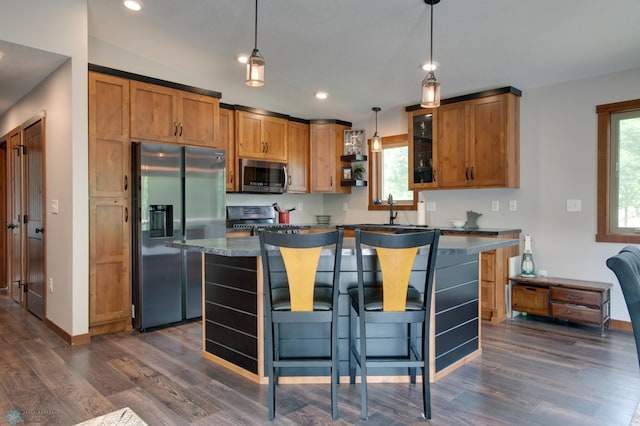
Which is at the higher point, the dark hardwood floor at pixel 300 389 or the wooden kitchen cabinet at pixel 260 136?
the wooden kitchen cabinet at pixel 260 136

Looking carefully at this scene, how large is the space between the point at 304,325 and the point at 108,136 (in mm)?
2571

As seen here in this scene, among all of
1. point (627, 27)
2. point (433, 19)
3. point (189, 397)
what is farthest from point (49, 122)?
point (627, 27)

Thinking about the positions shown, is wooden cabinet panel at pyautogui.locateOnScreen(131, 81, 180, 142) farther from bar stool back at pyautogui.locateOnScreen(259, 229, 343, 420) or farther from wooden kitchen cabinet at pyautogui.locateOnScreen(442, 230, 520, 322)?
wooden kitchen cabinet at pyautogui.locateOnScreen(442, 230, 520, 322)

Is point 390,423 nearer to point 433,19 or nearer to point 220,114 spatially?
point 433,19

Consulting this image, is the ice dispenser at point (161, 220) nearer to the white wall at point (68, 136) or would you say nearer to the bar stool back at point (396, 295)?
the white wall at point (68, 136)

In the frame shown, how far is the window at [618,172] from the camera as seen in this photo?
3.82 metres

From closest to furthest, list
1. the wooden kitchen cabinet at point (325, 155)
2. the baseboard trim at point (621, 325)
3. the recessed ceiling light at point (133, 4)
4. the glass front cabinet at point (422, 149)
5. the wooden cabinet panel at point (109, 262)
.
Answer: the recessed ceiling light at point (133, 4) < the wooden cabinet panel at point (109, 262) < the baseboard trim at point (621, 325) < the glass front cabinet at point (422, 149) < the wooden kitchen cabinet at point (325, 155)

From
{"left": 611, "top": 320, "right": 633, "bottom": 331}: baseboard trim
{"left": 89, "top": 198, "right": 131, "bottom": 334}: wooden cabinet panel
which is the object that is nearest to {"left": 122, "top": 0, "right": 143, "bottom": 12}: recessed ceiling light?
{"left": 89, "top": 198, "right": 131, "bottom": 334}: wooden cabinet panel

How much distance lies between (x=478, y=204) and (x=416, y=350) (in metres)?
2.66

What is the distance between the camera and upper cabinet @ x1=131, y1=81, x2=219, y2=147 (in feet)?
13.1

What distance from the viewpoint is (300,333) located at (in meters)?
2.63

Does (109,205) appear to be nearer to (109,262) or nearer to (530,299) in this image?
(109,262)

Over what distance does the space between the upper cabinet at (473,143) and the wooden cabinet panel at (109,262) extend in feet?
10.9

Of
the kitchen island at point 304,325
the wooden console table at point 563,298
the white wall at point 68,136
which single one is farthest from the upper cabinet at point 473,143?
the white wall at point 68,136
